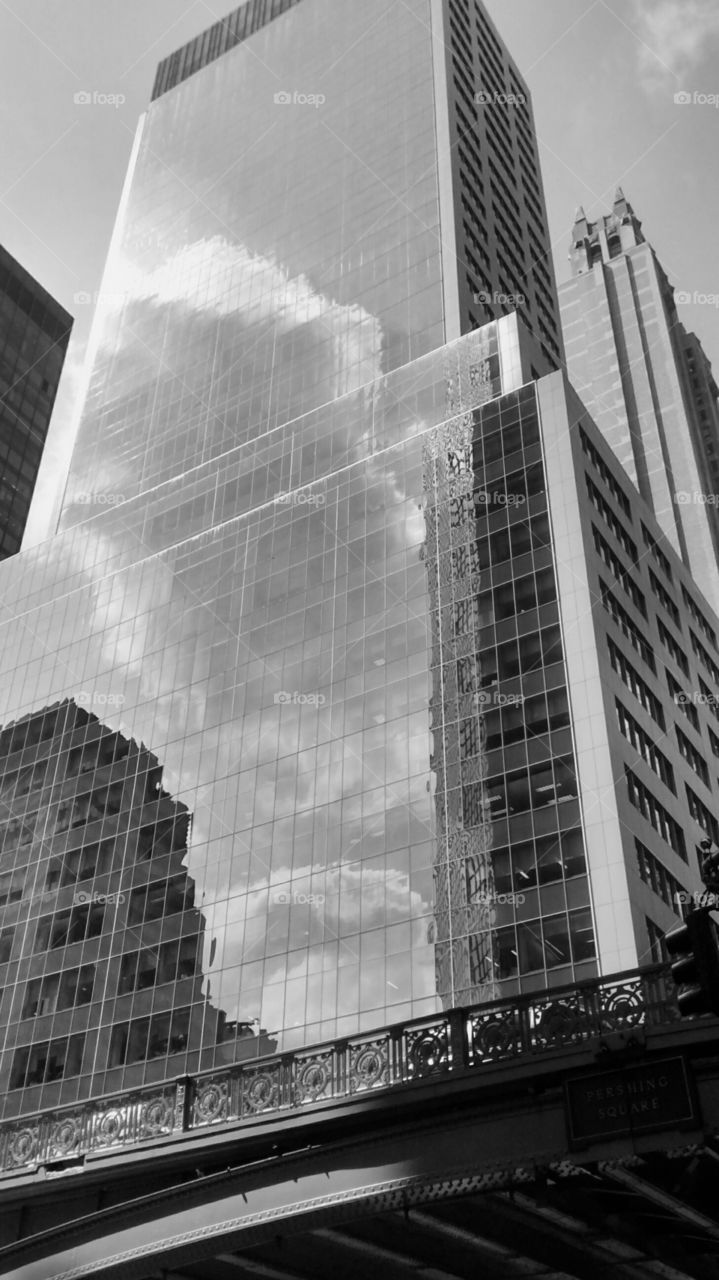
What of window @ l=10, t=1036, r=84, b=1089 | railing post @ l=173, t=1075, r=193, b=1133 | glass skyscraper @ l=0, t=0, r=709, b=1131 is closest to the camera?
railing post @ l=173, t=1075, r=193, b=1133

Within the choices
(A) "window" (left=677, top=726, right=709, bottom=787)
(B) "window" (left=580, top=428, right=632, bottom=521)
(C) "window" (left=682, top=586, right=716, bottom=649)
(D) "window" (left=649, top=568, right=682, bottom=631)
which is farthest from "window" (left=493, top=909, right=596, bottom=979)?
(C) "window" (left=682, top=586, right=716, bottom=649)

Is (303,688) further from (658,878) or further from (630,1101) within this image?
(630,1101)

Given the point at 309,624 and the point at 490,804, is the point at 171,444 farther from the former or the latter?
the point at 490,804

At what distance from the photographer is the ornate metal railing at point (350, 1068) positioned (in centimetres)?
1641

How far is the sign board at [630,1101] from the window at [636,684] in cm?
4654

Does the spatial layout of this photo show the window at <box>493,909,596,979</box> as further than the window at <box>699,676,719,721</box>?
No
